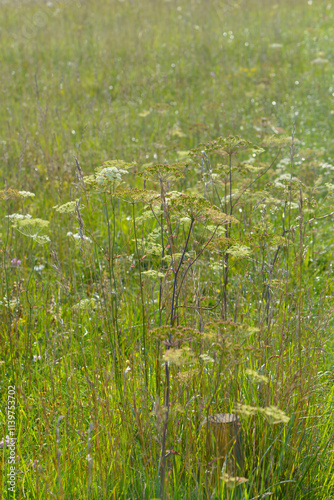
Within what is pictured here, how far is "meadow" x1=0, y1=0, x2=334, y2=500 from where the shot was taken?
1.74 metres

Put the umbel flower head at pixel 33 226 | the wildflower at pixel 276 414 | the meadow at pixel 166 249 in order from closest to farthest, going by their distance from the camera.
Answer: the wildflower at pixel 276 414 → the meadow at pixel 166 249 → the umbel flower head at pixel 33 226

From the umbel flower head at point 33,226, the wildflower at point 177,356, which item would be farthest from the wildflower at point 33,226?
the wildflower at point 177,356

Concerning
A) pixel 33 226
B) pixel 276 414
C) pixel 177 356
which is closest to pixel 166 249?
pixel 33 226

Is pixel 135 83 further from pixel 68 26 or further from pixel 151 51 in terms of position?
pixel 68 26

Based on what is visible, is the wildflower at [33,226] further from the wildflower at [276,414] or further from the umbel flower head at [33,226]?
the wildflower at [276,414]

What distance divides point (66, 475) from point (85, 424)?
39cm

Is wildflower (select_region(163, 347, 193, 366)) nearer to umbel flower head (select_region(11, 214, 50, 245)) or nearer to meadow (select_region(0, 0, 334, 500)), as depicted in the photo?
meadow (select_region(0, 0, 334, 500))

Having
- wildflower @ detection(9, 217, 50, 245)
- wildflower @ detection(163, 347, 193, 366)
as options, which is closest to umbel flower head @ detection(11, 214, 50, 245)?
wildflower @ detection(9, 217, 50, 245)

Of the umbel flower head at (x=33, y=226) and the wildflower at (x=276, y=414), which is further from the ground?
the umbel flower head at (x=33, y=226)

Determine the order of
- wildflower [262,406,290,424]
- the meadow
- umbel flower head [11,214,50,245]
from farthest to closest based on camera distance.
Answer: umbel flower head [11,214,50,245] → the meadow → wildflower [262,406,290,424]

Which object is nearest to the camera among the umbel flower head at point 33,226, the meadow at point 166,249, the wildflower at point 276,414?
the wildflower at point 276,414

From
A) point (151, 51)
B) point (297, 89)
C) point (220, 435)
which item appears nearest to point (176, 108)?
point (297, 89)

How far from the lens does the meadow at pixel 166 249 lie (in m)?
1.74

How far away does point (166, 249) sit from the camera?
222 centimetres
